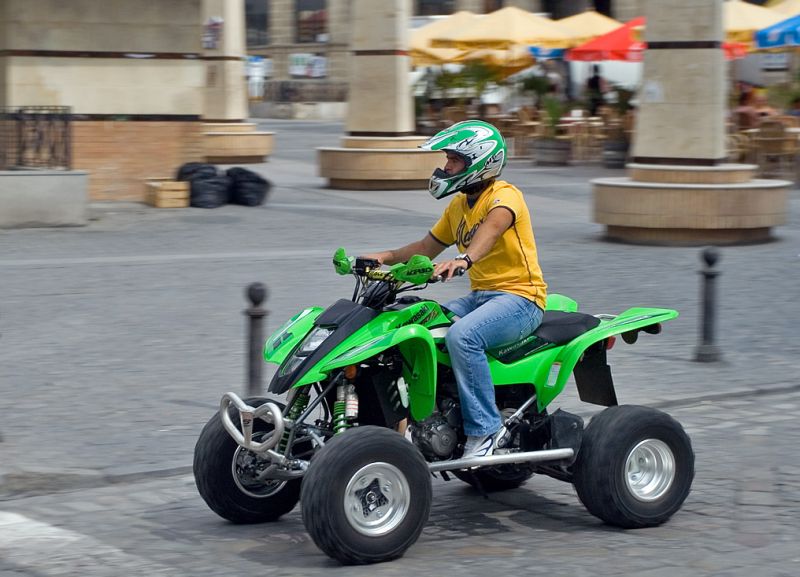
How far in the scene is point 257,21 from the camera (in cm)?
6266

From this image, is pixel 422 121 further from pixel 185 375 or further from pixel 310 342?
pixel 310 342

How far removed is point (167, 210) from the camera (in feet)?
65.7

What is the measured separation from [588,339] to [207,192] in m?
14.5

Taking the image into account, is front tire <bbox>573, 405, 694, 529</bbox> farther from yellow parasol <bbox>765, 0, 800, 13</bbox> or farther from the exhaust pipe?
yellow parasol <bbox>765, 0, 800, 13</bbox>

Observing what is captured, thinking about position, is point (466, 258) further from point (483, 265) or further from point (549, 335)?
point (549, 335)

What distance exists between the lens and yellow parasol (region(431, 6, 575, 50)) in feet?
102

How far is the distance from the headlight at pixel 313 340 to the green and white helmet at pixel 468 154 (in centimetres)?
82

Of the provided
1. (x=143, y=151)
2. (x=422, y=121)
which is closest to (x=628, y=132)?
(x=422, y=121)

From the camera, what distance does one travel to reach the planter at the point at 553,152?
28.9 metres

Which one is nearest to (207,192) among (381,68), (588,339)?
(381,68)

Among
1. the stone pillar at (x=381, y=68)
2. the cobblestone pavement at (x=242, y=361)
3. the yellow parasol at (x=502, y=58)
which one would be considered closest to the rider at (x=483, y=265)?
the cobblestone pavement at (x=242, y=361)

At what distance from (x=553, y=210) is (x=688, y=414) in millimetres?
11658

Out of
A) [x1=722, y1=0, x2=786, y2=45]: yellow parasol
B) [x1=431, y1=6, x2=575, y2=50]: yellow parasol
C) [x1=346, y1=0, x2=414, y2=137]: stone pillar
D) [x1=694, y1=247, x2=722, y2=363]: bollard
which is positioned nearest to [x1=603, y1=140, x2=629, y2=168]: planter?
[x1=722, y1=0, x2=786, y2=45]: yellow parasol

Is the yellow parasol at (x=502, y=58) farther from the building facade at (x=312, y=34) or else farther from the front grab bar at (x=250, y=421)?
the front grab bar at (x=250, y=421)
